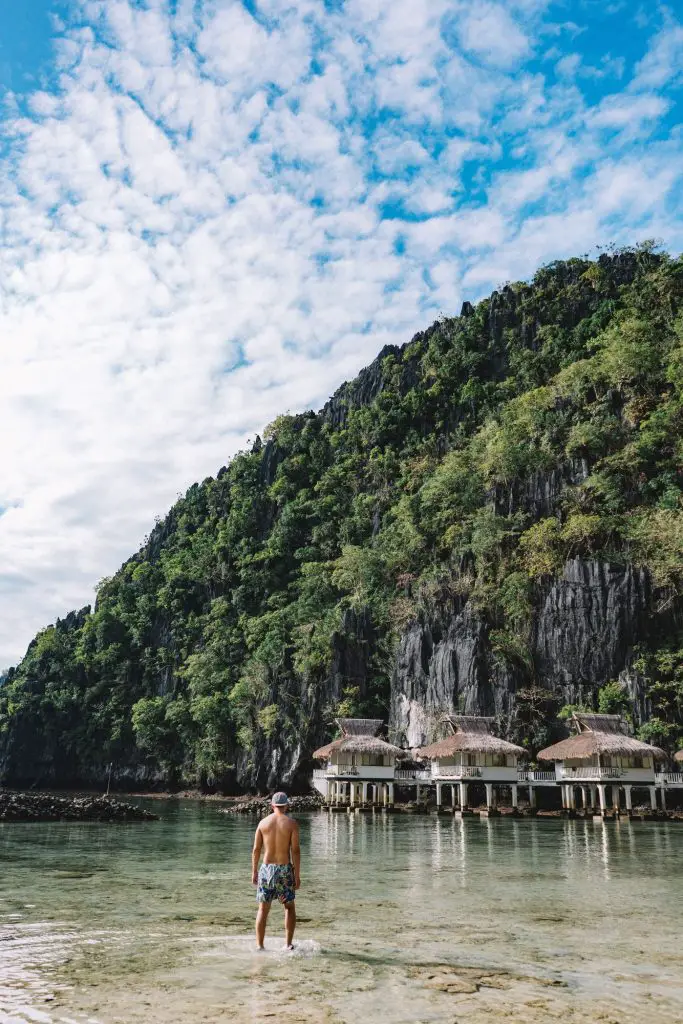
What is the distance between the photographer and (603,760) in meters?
31.8

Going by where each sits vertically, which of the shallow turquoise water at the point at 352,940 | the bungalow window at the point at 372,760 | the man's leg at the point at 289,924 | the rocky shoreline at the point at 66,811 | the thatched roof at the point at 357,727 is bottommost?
the rocky shoreline at the point at 66,811

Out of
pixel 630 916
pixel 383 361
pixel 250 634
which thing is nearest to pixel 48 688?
pixel 250 634

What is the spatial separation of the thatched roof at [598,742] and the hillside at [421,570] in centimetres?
224

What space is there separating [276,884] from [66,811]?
25.6 m

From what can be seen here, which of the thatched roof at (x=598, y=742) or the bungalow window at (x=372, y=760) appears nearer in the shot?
the thatched roof at (x=598, y=742)

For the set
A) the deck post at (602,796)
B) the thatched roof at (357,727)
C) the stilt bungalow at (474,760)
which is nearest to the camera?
the deck post at (602,796)

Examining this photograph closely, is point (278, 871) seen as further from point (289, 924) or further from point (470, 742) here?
point (470, 742)

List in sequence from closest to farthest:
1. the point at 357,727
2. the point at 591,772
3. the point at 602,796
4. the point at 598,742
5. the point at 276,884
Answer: the point at 276,884, the point at 602,796, the point at 598,742, the point at 591,772, the point at 357,727

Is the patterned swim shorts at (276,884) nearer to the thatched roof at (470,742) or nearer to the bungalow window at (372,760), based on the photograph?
the thatched roof at (470,742)

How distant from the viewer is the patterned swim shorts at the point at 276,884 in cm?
686

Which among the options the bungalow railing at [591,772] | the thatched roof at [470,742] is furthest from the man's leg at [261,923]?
the bungalow railing at [591,772]

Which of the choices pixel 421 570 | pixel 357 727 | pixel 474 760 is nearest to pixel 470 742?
pixel 474 760

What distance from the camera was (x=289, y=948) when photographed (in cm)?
691

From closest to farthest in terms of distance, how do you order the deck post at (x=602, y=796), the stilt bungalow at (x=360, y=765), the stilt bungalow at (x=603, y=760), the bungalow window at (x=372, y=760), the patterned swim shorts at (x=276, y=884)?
the patterned swim shorts at (x=276, y=884) < the deck post at (x=602, y=796) < the stilt bungalow at (x=603, y=760) < the stilt bungalow at (x=360, y=765) < the bungalow window at (x=372, y=760)
